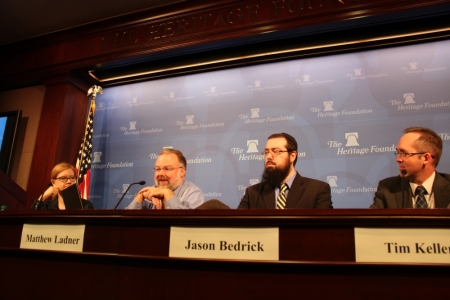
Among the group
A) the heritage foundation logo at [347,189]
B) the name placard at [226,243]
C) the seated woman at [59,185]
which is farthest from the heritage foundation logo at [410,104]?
the seated woman at [59,185]

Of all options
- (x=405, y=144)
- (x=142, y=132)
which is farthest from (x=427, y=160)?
(x=142, y=132)

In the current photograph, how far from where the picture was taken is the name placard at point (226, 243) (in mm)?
1244

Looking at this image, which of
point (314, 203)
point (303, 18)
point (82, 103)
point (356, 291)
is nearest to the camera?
point (356, 291)

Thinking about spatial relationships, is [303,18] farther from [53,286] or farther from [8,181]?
[53,286]

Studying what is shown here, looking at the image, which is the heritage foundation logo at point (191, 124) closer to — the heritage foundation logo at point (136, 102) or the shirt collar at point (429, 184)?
the heritage foundation logo at point (136, 102)

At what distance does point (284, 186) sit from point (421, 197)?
2.76 ft

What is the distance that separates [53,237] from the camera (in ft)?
5.25

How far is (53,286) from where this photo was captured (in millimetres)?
1505

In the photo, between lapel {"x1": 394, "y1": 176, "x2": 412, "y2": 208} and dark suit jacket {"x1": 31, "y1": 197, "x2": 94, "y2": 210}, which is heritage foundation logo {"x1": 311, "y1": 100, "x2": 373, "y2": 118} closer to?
lapel {"x1": 394, "y1": 176, "x2": 412, "y2": 208}

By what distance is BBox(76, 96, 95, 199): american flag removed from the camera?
427cm

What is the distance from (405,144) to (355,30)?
1754 millimetres

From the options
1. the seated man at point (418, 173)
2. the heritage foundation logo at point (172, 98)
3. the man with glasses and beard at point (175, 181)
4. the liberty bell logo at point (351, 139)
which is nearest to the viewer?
the seated man at point (418, 173)

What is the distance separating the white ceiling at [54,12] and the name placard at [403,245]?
3.71 metres

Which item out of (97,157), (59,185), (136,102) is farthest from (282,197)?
(97,157)
